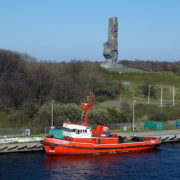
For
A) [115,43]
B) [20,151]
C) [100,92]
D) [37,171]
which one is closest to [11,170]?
[37,171]

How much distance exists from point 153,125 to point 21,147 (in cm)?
2256

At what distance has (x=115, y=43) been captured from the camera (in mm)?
79562

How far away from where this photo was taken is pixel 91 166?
1375 inches

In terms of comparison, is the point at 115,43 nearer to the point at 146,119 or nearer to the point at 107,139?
the point at 146,119

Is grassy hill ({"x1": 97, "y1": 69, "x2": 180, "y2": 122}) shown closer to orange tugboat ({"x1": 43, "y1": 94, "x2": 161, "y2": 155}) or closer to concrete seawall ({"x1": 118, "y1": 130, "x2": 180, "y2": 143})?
concrete seawall ({"x1": 118, "y1": 130, "x2": 180, "y2": 143})

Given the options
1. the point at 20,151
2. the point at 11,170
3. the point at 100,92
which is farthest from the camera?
the point at 100,92

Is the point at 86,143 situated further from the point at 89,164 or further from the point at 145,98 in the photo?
the point at 145,98

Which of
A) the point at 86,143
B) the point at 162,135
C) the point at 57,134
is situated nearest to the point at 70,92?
the point at 162,135

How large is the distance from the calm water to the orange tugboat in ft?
3.07

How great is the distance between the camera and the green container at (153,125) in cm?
5319

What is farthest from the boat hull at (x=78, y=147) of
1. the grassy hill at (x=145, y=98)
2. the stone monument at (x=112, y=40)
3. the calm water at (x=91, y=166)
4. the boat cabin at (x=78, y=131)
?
the stone monument at (x=112, y=40)

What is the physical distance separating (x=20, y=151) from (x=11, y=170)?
23.6 feet

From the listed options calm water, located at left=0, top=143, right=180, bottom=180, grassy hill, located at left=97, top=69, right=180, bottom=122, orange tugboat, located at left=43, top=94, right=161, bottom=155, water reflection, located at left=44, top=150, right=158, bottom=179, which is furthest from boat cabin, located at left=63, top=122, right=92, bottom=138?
grassy hill, located at left=97, top=69, right=180, bottom=122

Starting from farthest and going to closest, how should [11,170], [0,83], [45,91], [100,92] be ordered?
[100,92] → [45,91] → [0,83] → [11,170]
